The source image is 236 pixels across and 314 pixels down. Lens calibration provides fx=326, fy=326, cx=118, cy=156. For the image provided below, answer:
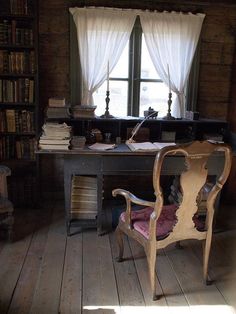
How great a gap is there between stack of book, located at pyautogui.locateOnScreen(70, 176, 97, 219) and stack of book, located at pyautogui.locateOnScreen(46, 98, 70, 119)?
59cm

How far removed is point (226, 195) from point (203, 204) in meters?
0.82

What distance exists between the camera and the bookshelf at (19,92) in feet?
10.3

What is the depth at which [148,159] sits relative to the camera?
9.09 ft

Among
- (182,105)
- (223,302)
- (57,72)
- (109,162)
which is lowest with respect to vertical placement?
(223,302)

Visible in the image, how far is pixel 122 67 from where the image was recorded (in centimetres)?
357

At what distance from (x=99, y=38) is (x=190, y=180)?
6.73ft

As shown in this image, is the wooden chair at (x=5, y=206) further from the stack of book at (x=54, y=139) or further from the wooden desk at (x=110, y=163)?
the wooden desk at (x=110, y=163)

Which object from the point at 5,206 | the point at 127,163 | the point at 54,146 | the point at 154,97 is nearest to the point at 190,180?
the point at 127,163

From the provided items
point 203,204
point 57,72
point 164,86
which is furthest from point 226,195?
point 57,72

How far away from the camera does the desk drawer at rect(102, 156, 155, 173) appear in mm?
2738

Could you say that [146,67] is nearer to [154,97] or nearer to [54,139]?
[154,97]

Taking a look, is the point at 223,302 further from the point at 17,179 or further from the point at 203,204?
the point at 17,179

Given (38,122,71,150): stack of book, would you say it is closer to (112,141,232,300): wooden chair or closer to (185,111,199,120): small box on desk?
(112,141,232,300): wooden chair

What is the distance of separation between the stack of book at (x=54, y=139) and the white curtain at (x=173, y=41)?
1.38m
